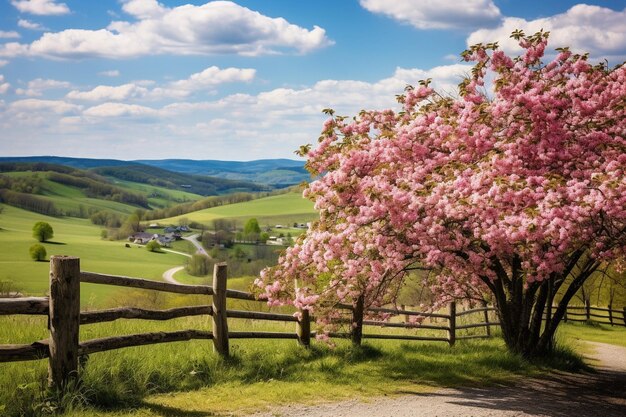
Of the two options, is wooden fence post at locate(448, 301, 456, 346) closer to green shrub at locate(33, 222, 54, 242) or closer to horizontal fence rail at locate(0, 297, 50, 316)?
horizontal fence rail at locate(0, 297, 50, 316)

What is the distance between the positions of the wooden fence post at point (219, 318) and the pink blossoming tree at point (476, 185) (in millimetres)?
1520

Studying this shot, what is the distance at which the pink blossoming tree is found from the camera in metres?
10.4

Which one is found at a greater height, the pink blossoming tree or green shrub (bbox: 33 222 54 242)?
the pink blossoming tree

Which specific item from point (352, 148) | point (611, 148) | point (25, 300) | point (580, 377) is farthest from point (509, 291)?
point (25, 300)

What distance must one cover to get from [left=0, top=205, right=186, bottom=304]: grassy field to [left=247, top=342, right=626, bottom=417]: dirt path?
82263 mm

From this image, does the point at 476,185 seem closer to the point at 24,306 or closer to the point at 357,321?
the point at 357,321

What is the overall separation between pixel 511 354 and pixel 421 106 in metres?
6.14

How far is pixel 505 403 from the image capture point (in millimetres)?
9883

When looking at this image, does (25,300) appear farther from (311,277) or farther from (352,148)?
(352,148)

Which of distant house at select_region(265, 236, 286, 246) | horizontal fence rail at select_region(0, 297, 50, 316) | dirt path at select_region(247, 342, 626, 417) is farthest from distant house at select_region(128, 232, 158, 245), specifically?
horizontal fence rail at select_region(0, 297, 50, 316)

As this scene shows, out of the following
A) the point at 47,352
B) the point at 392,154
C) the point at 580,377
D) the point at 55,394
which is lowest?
the point at 580,377

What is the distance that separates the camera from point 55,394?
796 cm

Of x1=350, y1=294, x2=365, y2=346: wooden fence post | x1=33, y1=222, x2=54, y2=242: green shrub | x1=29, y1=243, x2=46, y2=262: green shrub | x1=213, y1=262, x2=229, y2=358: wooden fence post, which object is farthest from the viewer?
x1=33, y1=222, x2=54, y2=242: green shrub

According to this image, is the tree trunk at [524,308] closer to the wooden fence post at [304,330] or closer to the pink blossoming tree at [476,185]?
the pink blossoming tree at [476,185]
